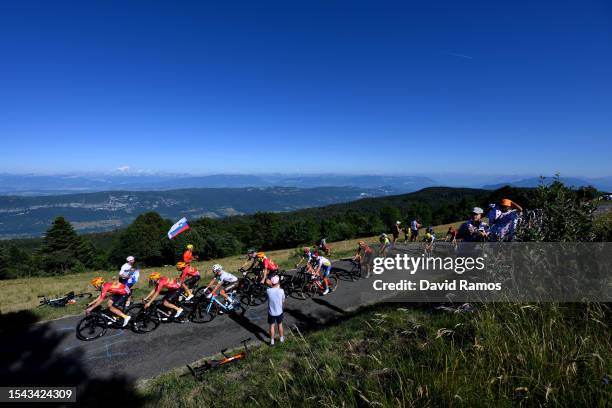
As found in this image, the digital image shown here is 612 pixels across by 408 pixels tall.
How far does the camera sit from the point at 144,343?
10.5m

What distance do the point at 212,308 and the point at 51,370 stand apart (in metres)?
5.25

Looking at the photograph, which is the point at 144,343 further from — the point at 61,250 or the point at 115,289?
the point at 61,250

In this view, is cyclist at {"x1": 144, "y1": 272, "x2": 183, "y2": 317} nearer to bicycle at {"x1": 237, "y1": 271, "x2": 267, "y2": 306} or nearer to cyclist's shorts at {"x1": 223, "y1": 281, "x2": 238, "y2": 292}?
cyclist's shorts at {"x1": 223, "y1": 281, "x2": 238, "y2": 292}

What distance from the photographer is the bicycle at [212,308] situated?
1228cm

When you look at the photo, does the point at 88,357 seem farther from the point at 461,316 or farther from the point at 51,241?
the point at 51,241

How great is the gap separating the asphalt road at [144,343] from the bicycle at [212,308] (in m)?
0.31

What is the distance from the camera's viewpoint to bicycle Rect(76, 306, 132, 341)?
10805 millimetres

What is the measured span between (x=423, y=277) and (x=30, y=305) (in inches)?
798

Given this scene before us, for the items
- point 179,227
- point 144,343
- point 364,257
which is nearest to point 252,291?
point 144,343

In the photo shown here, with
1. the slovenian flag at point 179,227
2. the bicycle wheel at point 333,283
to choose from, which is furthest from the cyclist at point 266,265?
the slovenian flag at point 179,227

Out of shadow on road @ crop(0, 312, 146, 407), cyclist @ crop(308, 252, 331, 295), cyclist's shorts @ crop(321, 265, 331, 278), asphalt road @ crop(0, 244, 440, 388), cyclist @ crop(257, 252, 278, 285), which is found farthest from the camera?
cyclist's shorts @ crop(321, 265, 331, 278)

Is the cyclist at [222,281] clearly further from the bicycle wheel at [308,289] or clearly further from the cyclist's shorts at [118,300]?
the bicycle wheel at [308,289]

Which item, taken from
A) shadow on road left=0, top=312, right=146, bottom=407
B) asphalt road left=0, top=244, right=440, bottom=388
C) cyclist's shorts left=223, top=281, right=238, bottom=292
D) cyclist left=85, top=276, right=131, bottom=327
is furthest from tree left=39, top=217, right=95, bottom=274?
cyclist's shorts left=223, top=281, right=238, bottom=292

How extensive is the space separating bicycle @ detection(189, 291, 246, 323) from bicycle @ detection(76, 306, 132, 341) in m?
2.48
